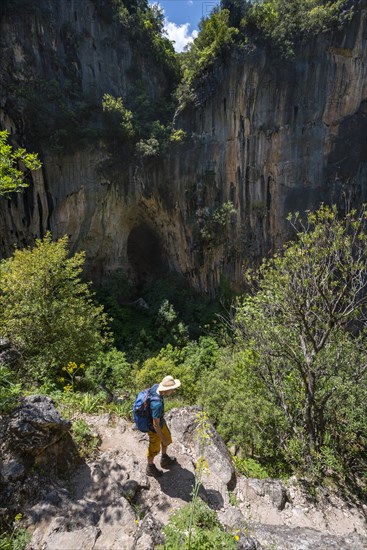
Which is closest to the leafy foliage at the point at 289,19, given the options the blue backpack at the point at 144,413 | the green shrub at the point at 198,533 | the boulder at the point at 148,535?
the blue backpack at the point at 144,413

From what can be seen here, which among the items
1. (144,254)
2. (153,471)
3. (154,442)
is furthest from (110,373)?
(144,254)

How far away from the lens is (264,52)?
14055 millimetres

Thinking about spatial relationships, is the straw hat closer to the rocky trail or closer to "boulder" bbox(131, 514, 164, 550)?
the rocky trail

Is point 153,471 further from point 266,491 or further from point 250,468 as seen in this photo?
point 250,468

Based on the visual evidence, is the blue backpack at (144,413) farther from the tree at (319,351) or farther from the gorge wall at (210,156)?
the gorge wall at (210,156)

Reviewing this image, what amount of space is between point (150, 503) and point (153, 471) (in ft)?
1.24

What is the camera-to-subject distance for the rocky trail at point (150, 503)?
9.33ft

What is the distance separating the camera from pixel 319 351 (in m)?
4.72

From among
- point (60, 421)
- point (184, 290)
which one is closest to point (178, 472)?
point (60, 421)

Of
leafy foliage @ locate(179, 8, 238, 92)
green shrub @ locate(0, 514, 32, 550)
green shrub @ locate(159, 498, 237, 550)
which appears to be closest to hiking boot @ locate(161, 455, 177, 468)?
green shrub @ locate(159, 498, 237, 550)

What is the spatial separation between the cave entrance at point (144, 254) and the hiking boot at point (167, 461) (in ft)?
45.0

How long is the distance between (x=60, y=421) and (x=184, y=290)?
1280 cm

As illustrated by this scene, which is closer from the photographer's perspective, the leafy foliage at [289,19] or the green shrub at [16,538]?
the green shrub at [16,538]

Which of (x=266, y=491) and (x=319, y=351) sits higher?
(x=319, y=351)
